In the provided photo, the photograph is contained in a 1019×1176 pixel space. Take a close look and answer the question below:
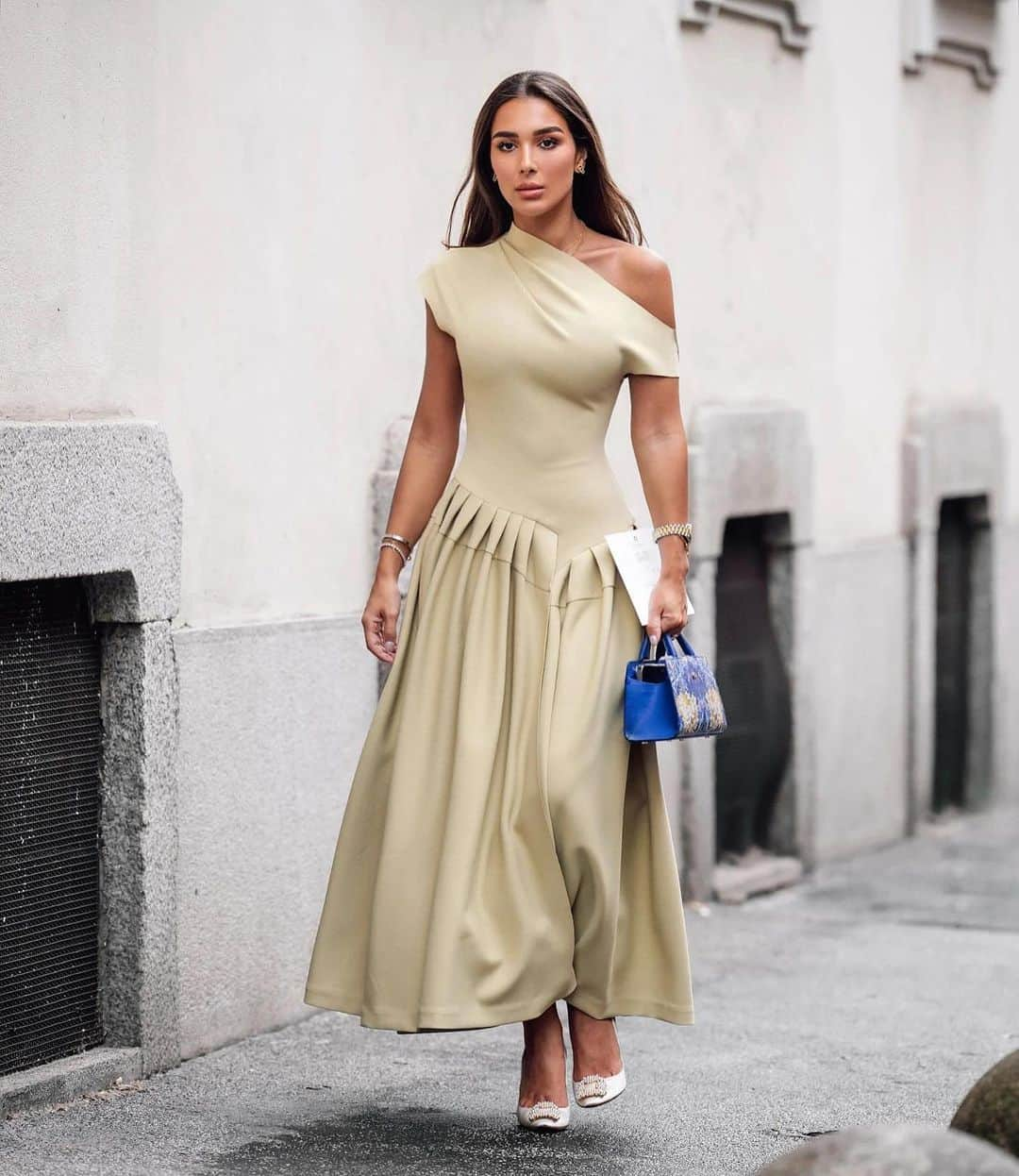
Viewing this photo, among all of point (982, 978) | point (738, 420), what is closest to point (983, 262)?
point (738, 420)

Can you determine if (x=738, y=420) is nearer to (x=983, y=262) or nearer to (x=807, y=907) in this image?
(x=807, y=907)

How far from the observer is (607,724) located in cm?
466

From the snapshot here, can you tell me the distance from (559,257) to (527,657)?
816mm

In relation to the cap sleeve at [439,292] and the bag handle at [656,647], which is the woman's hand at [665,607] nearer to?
the bag handle at [656,647]

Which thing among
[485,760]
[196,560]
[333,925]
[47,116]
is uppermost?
[47,116]

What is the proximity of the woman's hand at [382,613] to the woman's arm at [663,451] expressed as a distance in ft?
1.77

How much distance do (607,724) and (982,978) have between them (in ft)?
8.76

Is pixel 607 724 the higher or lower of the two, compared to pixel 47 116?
lower

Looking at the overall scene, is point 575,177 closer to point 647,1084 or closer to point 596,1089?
point 596,1089

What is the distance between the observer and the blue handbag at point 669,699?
4.55m

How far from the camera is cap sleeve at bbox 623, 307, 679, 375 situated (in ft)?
15.4

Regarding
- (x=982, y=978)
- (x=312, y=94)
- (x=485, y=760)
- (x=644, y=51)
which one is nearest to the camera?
(x=485, y=760)

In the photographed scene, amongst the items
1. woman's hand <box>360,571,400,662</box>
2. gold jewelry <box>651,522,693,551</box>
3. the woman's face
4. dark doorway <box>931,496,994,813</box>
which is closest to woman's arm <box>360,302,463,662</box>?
woman's hand <box>360,571,400,662</box>

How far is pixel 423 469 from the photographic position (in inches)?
191
